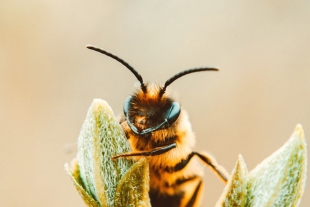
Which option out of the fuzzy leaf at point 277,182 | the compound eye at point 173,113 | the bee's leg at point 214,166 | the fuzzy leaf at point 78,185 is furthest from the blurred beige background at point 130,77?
the fuzzy leaf at point 277,182

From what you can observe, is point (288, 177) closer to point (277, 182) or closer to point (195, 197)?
point (277, 182)

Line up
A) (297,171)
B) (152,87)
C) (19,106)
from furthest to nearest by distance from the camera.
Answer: (19,106) < (152,87) < (297,171)

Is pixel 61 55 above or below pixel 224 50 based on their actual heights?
above

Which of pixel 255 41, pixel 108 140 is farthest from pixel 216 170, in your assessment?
pixel 255 41

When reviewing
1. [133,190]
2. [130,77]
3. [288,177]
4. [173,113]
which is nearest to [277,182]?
[288,177]

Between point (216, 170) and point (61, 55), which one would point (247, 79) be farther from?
point (216, 170)
